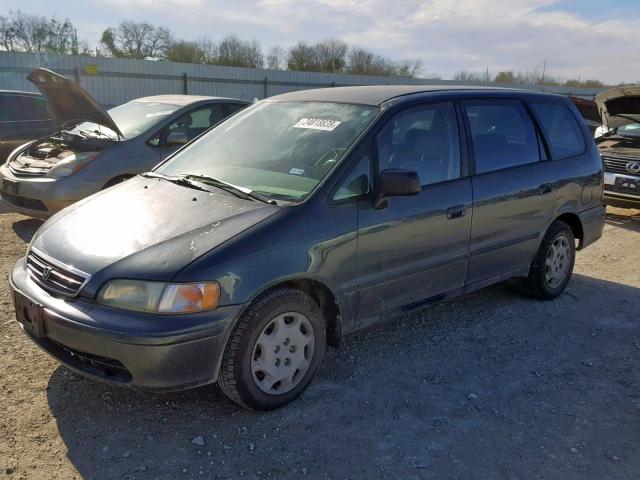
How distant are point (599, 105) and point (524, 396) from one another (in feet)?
23.8

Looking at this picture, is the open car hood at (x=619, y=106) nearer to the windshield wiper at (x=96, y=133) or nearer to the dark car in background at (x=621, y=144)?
the dark car in background at (x=621, y=144)

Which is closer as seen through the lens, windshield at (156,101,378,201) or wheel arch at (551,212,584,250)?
windshield at (156,101,378,201)

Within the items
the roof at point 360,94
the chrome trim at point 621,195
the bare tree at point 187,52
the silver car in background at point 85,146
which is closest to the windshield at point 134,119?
the silver car in background at point 85,146

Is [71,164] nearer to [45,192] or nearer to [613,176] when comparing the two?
[45,192]

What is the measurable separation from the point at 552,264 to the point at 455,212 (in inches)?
63.5

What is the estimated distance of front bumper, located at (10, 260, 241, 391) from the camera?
2719 millimetres

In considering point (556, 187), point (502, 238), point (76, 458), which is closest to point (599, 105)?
point (556, 187)

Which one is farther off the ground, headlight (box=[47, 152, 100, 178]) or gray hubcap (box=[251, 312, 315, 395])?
headlight (box=[47, 152, 100, 178])

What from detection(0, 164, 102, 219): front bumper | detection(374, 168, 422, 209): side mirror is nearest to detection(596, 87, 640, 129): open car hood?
detection(374, 168, 422, 209): side mirror

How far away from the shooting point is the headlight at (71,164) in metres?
6.24

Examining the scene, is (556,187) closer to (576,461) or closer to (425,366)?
(425,366)

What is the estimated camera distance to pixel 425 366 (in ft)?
12.5

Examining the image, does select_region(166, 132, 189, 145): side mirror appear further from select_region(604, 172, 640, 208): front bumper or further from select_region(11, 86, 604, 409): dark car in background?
select_region(604, 172, 640, 208): front bumper

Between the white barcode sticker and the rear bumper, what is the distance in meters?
2.74
